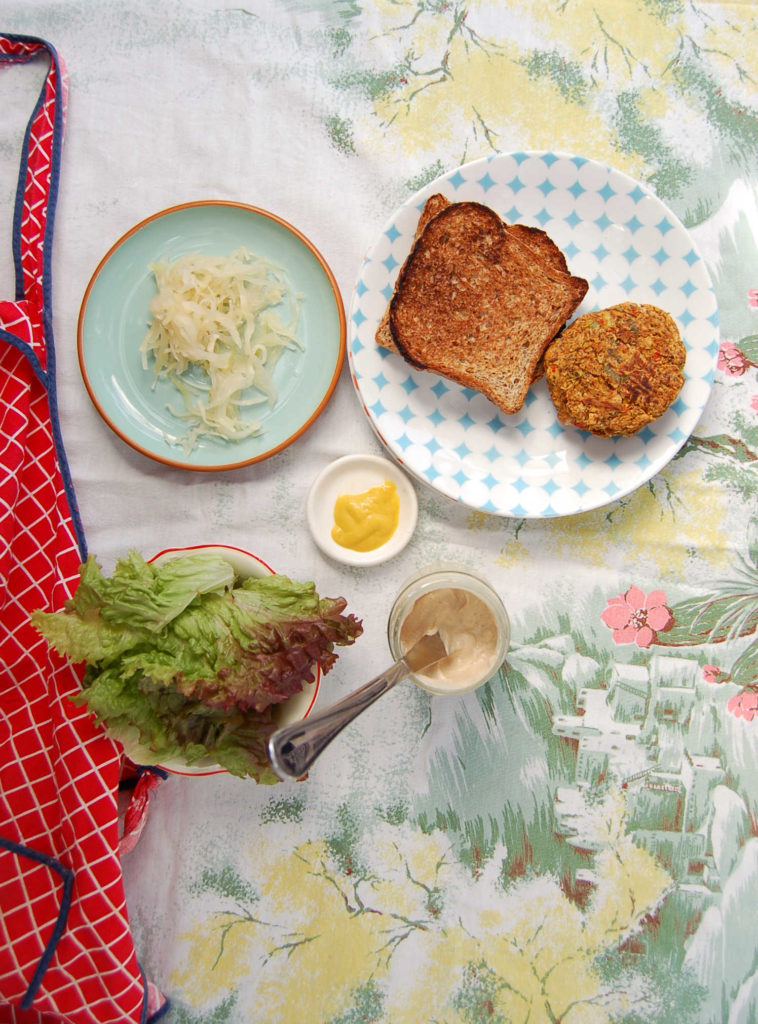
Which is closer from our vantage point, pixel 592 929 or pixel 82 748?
pixel 82 748

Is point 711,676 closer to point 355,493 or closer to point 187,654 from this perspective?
point 355,493

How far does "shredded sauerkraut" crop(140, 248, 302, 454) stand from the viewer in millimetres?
1901

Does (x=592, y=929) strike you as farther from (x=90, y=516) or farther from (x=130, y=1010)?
(x=90, y=516)

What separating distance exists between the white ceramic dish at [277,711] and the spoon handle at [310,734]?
0.19 meters

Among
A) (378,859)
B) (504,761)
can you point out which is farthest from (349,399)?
(378,859)

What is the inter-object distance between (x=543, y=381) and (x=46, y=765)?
5.53 ft

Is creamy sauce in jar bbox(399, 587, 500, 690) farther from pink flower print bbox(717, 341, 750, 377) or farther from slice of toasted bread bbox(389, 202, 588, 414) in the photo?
pink flower print bbox(717, 341, 750, 377)

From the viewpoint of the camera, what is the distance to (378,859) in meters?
1.99

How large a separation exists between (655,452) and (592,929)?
1.33 meters

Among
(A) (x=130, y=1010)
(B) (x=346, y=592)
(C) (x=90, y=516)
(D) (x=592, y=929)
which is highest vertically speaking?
(B) (x=346, y=592)

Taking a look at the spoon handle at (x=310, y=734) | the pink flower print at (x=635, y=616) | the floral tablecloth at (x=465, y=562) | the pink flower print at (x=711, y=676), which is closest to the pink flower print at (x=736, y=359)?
the floral tablecloth at (x=465, y=562)

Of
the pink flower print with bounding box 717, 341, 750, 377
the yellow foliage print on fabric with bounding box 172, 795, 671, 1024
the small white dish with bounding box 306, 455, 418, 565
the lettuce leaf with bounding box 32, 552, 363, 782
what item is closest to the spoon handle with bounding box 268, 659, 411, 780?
the lettuce leaf with bounding box 32, 552, 363, 782

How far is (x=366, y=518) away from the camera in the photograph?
6.32 ft

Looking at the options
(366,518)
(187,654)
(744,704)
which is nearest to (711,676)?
(744,704)
